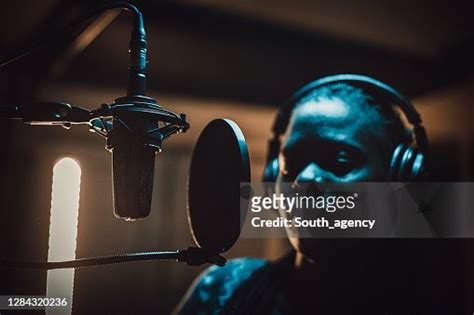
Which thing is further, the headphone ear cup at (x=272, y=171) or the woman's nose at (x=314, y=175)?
the headphone ear cup at (x=272, y=171)

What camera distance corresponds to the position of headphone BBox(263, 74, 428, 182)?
1184 mm

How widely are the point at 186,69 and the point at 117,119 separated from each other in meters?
1.18

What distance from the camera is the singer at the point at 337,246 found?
1.20m

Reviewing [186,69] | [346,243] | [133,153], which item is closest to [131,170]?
[133,153]

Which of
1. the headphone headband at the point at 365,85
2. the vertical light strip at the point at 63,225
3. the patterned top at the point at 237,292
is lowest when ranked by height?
the patterned top at the point at 237,292

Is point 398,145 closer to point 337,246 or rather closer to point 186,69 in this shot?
point 337,246

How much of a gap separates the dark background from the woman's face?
425mm

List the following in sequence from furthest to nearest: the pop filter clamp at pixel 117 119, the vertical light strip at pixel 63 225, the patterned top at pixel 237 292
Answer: the patterned top at pixel 237 292
the vertical light strip at pixel 63 225
the pop filter clamp at pixel 117 119

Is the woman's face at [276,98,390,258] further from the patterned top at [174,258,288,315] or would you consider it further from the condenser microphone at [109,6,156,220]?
the condenser microphone at [109,6,156,220]

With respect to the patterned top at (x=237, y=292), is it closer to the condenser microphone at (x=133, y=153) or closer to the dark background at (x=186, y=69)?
the dark background at (x=186, y=69)

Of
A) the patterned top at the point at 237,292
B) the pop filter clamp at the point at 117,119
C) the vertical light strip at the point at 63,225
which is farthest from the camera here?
the patterned top at the point at 237,292

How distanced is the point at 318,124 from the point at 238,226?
53cm

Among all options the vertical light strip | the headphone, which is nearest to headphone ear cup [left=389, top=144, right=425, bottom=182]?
the headphone

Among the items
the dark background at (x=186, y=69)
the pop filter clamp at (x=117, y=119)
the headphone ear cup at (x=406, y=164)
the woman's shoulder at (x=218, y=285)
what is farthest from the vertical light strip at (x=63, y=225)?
the headphone ear cup at (x=406, y=164)
